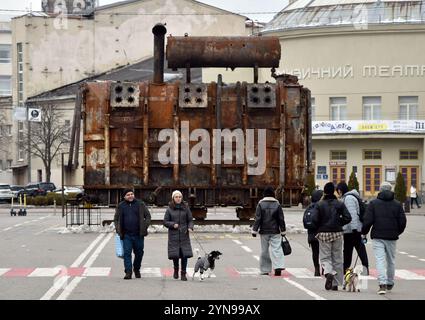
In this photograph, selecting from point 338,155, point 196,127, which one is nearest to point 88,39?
point 338,155

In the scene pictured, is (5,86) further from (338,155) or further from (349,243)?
(349,243)

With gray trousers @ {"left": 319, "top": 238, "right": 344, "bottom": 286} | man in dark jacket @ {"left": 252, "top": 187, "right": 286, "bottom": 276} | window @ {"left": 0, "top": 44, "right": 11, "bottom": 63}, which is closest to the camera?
gray trousers @ {"left": 319, "top": 238, "right": 344, "bottom": 286}

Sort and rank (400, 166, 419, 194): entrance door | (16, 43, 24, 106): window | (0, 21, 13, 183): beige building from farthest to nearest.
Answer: (0, 21, 13, 183): beige building, (16, 43, 24, 106): window, (400, 166, 419, 194): entrance door

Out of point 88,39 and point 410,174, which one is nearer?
point 410,174

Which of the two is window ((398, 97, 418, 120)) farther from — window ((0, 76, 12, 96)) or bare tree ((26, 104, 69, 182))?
window ((0, 76, 12, 96))

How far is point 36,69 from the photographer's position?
340 feet

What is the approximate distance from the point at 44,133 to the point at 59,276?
230ft

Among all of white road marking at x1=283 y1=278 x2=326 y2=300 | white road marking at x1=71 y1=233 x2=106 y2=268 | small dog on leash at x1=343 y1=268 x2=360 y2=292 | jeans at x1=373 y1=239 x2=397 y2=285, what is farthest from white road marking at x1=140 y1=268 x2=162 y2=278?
jeans at x1=373 y1=239 x2=397 y2=285

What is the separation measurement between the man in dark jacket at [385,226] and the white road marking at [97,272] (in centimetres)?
547

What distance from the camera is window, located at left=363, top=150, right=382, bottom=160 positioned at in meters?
79.6

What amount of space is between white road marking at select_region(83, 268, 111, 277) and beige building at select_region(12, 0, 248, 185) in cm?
7717

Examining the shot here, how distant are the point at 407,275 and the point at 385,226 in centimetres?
370

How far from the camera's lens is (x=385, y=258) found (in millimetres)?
19984
